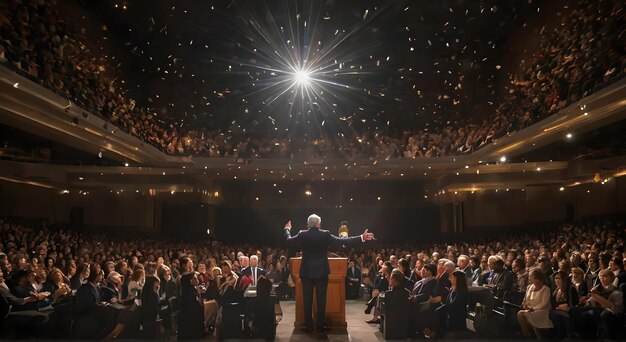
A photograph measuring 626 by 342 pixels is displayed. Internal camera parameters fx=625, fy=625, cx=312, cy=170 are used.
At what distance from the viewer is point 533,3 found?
1975 centimetres

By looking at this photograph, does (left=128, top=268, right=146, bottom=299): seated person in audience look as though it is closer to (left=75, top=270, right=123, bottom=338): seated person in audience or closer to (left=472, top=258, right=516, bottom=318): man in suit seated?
(left=75, top=270, right=123, bottom=338): seated person in audience

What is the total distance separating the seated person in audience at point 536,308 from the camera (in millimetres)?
6930

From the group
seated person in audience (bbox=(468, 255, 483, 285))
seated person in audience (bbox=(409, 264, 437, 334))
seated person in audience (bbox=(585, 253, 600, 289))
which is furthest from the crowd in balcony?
seated person in audience (bbox=(409, 264, 437, 334))

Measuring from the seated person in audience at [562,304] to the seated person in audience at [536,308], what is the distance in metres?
0.09

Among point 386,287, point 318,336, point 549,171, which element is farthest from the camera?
point 549,171

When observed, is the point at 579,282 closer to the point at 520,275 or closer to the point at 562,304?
the point at 562,304

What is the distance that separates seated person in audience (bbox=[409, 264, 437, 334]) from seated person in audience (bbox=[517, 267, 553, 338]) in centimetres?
108

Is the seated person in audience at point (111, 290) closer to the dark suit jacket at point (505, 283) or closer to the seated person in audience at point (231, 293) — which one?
the seated person in audience at point (231, 293)

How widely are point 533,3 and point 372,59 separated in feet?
19.1

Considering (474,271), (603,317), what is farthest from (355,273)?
(603,317)

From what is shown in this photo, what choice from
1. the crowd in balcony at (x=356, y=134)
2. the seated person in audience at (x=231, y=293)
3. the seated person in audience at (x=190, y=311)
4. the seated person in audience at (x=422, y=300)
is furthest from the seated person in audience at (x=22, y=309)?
the seated person in audience at (x=422, y=300)

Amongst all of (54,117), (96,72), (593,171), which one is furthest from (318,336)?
(96,72)

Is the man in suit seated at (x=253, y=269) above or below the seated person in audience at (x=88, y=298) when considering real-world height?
above

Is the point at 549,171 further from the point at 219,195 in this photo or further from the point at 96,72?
the point at 96,72
